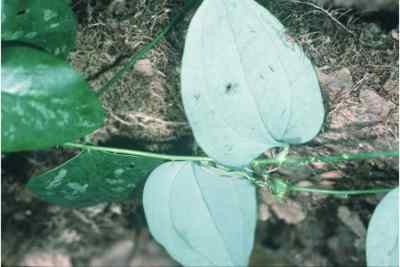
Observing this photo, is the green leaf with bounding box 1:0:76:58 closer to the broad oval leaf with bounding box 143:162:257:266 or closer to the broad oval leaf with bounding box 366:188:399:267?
the broad oval leaf with bounding box 143:162:257:266

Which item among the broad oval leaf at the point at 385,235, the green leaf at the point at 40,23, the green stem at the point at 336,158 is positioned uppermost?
the green leaf at the point at 40,23

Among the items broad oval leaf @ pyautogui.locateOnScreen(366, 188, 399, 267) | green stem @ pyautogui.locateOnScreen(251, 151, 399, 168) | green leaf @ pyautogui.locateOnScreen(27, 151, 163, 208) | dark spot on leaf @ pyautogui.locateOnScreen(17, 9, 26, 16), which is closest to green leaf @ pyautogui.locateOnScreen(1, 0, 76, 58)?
dark spot on leaf @ pyautogui.locateOnScreen(17, 9, 26, 16)

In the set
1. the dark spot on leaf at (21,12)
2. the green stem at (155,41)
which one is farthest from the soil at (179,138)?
the dark spot on leaf at (21,12)

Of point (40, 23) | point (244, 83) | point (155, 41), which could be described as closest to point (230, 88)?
point (244, 83)

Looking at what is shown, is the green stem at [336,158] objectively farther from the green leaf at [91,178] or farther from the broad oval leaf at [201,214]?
the green leaf at [91,178]

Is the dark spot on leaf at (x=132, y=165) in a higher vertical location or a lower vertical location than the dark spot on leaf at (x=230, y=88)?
lower

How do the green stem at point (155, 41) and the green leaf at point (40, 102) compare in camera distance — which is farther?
the green stem at point (155, 41)
